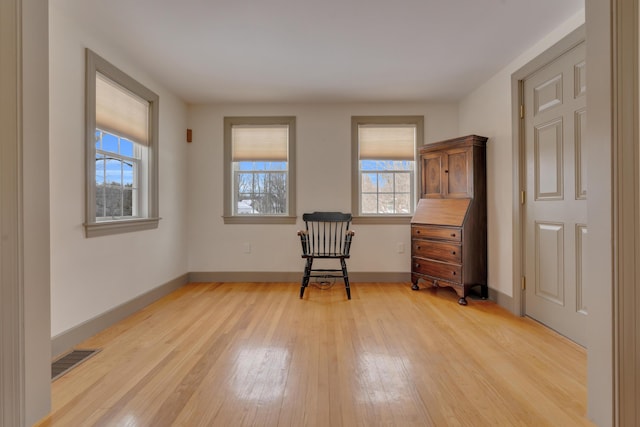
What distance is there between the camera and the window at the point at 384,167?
4.05m

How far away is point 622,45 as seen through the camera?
1.23m

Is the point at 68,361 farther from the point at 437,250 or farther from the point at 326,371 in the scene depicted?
the point at 437,250

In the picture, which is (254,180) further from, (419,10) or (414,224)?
(419,10)

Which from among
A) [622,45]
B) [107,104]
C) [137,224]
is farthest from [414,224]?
[107,104]

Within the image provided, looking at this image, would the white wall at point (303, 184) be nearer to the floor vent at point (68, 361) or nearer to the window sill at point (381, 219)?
the window sill at point (381, 219)

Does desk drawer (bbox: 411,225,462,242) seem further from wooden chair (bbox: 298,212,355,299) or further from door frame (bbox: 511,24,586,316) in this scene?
wooden chair (bbox: 298,212,355,299)

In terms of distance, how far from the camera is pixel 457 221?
3.22m

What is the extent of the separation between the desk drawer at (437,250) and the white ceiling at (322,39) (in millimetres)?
1725

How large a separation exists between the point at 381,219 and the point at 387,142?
3.25ft

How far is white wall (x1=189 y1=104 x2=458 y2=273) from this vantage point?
404 centimetres

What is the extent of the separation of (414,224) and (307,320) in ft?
5.71

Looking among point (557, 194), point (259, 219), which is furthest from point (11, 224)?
point (557, 194)

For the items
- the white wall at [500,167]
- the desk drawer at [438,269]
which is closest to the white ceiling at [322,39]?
the white wall at [500,167]

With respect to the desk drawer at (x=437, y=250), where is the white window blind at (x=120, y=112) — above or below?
above
